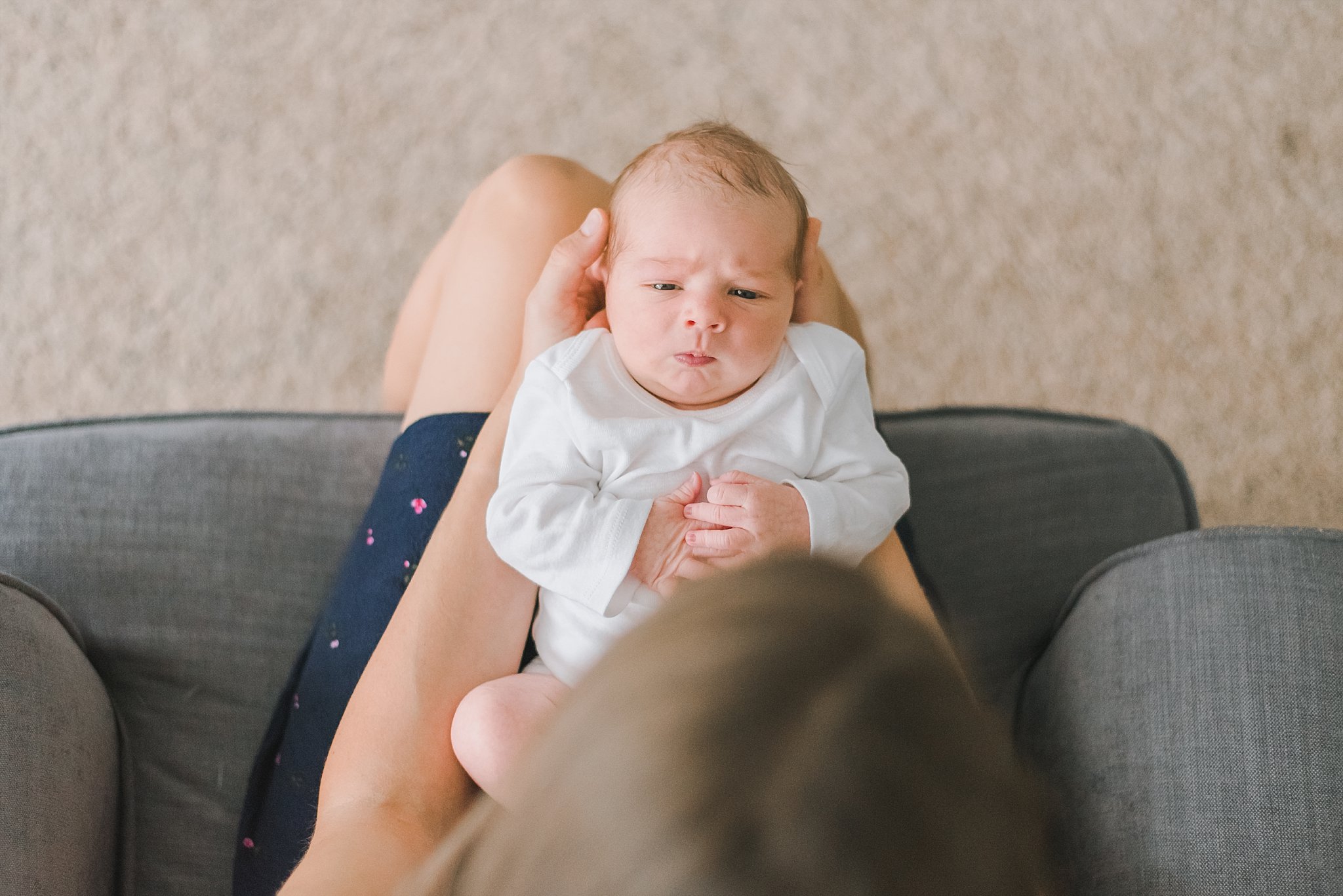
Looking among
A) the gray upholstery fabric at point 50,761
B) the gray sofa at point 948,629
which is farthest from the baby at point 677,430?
the gray upholstery fabric at point 50,761

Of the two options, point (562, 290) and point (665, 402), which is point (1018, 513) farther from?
point (562, 290)

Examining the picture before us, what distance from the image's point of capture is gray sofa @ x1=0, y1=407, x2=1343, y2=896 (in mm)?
795

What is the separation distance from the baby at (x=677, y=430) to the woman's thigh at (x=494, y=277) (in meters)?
0.11

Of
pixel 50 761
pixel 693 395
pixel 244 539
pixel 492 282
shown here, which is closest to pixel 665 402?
pixel 693 395

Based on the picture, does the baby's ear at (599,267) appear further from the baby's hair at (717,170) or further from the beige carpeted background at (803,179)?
the beige carpeted background at (803,179)

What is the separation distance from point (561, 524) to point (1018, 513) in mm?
567

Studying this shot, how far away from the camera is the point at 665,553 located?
2.99 feet

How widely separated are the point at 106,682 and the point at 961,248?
1.53 m

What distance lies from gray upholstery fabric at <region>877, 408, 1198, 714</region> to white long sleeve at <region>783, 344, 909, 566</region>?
6.4 inches

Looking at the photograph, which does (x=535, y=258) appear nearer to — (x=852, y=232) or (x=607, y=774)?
(x=607, y=774)

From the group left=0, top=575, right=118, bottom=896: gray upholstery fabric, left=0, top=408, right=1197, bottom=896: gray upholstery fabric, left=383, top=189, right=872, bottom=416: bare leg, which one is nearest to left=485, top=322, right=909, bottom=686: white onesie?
left=383, top=189, right=872, bottom=416: bare leg

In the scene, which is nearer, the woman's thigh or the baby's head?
the baby's head

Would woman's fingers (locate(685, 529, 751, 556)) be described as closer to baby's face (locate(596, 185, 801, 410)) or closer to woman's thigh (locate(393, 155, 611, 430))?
baby's face (locate(596, 185, 801, 410))

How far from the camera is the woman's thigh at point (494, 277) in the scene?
106 centimetres
